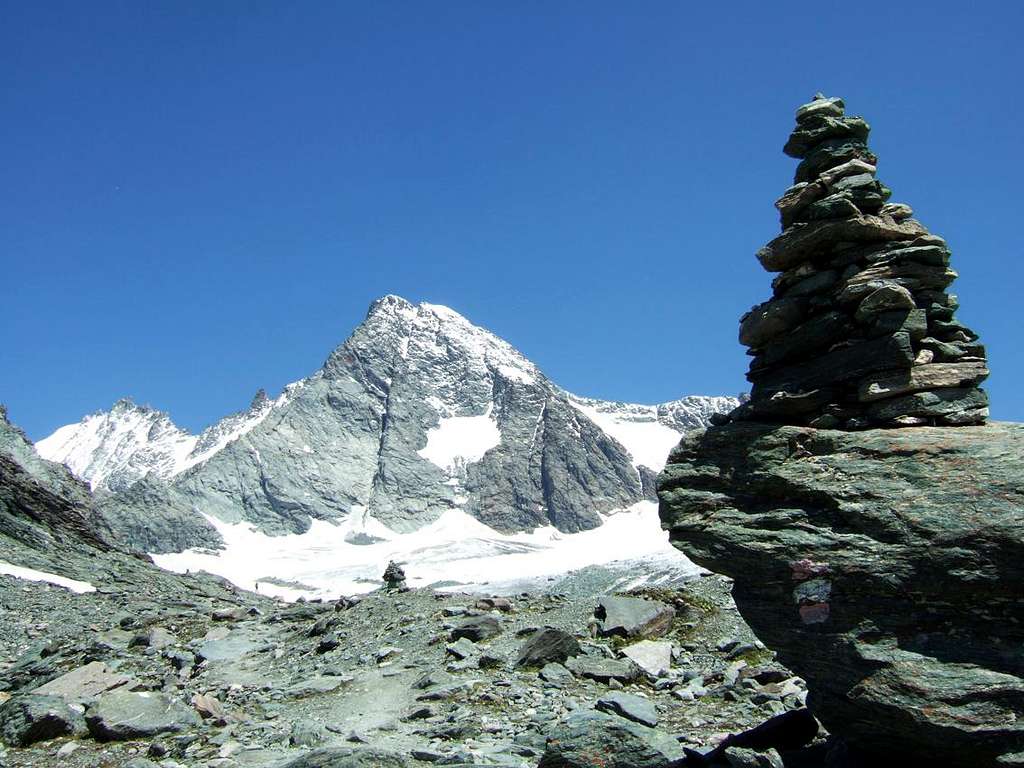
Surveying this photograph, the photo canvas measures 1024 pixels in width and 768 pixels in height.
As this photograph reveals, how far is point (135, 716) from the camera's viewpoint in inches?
615

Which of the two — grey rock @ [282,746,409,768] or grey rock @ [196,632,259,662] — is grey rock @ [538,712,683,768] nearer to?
grey rock @ [282,746,409,768]

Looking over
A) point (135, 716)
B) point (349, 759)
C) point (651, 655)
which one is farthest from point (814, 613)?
point (135, 716)

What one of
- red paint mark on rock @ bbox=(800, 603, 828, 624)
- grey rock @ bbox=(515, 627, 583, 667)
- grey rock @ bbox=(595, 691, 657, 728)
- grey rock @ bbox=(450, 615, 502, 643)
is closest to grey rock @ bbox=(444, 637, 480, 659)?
grey rock @ bbox=(450, 615, 502, 643)

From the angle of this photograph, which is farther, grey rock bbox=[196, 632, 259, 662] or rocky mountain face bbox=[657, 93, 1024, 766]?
grey rock bbox=[196, 632, 259, 662]

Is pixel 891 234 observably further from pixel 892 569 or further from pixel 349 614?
pixel 349 614

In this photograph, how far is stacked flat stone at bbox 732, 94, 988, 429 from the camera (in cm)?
1279

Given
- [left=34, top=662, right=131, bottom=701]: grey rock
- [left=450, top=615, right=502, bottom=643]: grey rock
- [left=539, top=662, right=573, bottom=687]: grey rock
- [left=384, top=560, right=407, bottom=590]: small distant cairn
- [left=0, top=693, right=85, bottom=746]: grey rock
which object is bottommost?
[left=0, top=693, right=85, bottom=746]: grey rock

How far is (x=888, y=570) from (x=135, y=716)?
1390cm

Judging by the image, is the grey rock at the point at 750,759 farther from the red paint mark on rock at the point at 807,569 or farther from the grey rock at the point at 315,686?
the grey rock at the point at 315,686

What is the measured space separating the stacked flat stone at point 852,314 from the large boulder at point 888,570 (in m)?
0.64

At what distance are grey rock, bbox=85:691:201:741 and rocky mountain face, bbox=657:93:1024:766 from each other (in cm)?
1042

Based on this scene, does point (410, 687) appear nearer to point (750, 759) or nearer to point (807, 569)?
point (750, 759)

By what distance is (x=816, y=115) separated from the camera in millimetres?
15555

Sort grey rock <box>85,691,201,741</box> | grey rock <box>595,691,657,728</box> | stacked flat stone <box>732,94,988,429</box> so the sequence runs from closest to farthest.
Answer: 1. stacked flat stone <box>732,94,988,429</box>
2. grey rock <box>595,691,657,728</box>
3. grey rock <box>85,691,201,741</box>
